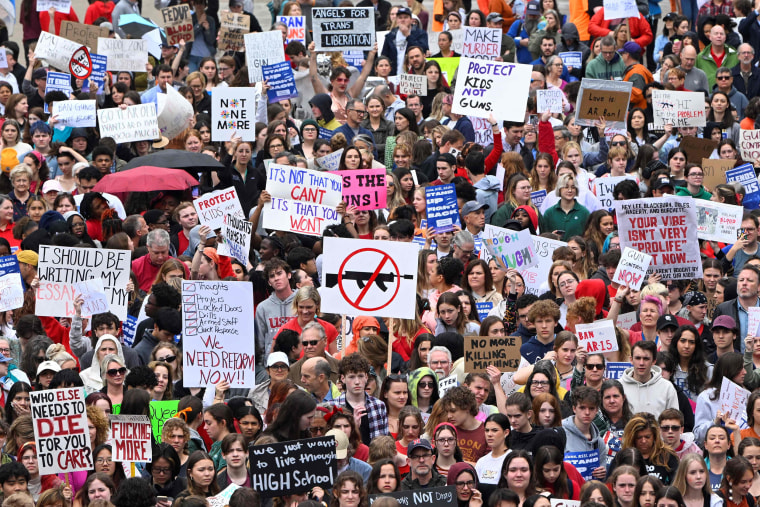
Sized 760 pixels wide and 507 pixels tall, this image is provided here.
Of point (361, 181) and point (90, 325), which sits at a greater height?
point (361, 181)

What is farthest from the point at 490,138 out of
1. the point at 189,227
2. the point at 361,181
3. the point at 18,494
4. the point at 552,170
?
the point at 18,494

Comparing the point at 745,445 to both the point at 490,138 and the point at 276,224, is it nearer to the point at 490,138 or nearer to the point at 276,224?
the point at 276,224

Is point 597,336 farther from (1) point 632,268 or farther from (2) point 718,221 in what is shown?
(2) point 718,221

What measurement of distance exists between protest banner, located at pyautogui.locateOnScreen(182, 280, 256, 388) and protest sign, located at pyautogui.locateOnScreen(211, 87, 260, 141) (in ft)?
19.0

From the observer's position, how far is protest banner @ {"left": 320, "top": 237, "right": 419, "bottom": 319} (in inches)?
533

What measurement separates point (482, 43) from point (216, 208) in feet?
23.5

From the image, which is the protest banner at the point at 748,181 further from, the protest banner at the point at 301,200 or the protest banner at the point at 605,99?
the protest banner at the point at 301,200

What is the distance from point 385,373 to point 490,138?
279 inches

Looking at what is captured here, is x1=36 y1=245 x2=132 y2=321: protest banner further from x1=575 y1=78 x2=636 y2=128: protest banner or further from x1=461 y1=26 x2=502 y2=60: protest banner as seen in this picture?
x1=461 y1=26 x2=502 y2=60: protest banner

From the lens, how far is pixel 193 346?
1324cm

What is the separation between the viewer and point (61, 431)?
11.3m

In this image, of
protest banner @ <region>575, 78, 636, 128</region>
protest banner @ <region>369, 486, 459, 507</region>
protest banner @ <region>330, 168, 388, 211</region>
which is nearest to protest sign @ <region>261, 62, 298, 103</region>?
protest banner @ <region>575, 78, 636, 128</region>

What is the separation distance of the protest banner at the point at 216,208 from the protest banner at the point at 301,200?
56 cm

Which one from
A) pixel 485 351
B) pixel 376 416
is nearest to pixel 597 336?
pixel 485 351
